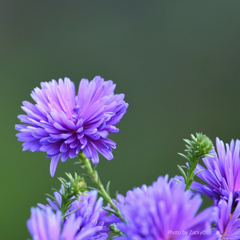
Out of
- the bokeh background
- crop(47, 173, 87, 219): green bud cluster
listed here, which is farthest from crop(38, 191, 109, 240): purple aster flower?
the bokeh background

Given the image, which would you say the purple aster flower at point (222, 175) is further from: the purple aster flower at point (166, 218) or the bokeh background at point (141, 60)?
the bokeh background at point (141, 60)

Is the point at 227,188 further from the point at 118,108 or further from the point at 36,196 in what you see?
the point at 36,196

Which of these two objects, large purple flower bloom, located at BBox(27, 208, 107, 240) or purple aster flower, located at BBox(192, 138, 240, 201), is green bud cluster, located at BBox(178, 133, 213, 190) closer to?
purple aster flower, located at BBox(192, 138, 240, 201)

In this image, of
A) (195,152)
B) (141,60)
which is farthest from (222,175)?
(141,60)

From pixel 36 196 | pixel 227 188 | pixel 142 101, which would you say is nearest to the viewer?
pixel 227 188

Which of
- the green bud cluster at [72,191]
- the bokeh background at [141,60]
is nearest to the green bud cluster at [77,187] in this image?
the green bud cluster at [72,191]

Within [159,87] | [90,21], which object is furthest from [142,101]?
[90,21]

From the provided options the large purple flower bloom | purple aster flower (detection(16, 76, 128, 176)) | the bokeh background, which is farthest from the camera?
the bokeh background

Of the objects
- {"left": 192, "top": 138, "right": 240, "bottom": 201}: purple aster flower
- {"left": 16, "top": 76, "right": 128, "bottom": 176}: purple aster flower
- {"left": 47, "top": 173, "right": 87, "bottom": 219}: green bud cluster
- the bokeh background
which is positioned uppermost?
the bokeh background
